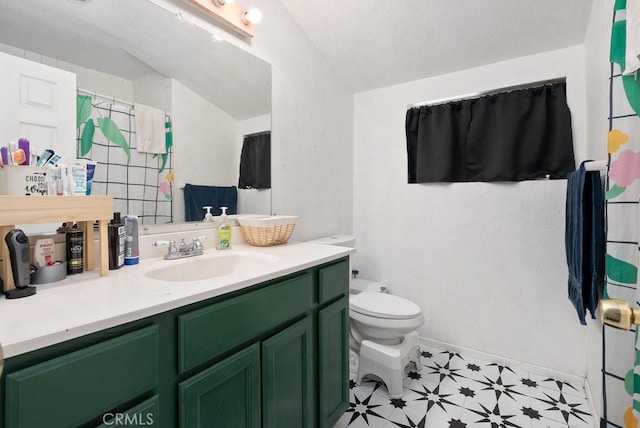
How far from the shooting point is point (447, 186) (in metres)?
2.21

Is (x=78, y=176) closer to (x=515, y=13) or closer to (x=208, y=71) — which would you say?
(x=208, y=71)

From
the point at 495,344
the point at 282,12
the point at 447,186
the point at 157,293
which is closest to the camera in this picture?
the point at 157,293

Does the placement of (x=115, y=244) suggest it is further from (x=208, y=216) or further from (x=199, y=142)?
(x=199, y=142)

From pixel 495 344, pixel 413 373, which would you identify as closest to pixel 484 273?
pixel 495 344

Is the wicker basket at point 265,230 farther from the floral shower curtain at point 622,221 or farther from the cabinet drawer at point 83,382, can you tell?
the floral shower curtain at point 622,221

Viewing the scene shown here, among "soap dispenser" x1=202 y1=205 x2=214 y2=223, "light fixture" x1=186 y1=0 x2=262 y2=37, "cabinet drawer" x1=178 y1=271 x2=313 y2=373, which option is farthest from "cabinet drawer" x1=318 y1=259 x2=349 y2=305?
"light fixture" x1=186 y1=0 x2=262 y2=37

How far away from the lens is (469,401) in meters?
1.69

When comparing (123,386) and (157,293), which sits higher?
(157,293)

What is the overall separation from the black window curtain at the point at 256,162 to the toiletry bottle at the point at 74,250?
790 mm

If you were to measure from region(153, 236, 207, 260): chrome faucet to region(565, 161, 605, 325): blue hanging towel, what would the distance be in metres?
1.63

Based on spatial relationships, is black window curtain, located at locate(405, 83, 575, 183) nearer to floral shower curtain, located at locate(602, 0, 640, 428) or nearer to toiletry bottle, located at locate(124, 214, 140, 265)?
floral shower curtain, located at locate(602, 0, 640, 428)

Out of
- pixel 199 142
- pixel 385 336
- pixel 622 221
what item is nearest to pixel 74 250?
pixel 199 142

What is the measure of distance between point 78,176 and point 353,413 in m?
1.67

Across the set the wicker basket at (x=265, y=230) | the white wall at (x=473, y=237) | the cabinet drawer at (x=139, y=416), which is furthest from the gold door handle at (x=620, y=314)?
the white wall at (x=473, y=237)
